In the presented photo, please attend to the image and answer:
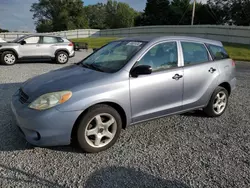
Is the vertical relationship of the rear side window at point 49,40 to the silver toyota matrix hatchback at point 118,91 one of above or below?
above

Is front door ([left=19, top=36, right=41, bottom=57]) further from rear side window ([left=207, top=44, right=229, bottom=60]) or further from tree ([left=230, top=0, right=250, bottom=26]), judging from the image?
tree ([left=230, top=0, right=250, bottom=26])

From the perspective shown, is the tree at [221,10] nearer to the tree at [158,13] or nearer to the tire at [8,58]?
the tree at [158,13]

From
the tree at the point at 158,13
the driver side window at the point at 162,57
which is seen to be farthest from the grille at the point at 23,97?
the tree at the point at 158,13

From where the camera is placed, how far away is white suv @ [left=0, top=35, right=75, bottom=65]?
1034cm

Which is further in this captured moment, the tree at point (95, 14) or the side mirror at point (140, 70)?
the tree at point (95, 14)

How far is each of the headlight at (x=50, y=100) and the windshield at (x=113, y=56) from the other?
31.2 inches

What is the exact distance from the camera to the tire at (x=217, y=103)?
4329mm

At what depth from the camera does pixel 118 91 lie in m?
3.13

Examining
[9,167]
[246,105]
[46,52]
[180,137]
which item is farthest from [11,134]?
[46,52]

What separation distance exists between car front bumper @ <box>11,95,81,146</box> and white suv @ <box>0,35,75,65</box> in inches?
338

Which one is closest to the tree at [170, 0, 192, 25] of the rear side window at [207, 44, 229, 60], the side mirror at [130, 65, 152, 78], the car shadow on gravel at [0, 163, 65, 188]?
the rear side window at [207, 44, 229, 60]

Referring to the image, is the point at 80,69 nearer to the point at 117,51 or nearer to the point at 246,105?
the point at 117,51

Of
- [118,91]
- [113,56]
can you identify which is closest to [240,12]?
[113,56]

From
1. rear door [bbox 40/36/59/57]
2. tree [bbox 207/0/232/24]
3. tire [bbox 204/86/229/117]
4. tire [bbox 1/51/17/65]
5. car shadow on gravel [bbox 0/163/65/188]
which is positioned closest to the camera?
car shadow on gravel [bbox 0/163/65/188]
